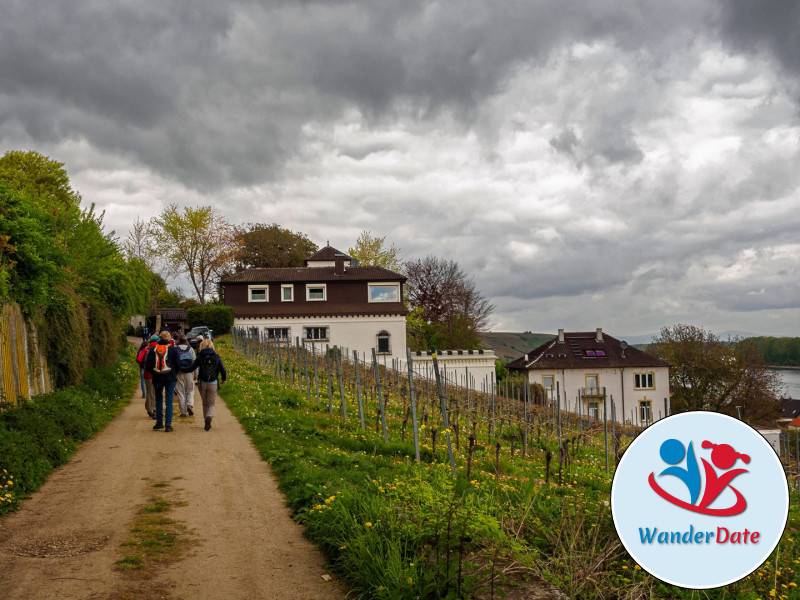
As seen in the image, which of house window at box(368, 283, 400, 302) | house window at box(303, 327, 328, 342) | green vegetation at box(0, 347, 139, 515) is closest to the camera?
green vegetation at box(0, 347, 139, 515)

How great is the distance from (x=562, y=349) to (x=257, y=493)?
6173 centimetres

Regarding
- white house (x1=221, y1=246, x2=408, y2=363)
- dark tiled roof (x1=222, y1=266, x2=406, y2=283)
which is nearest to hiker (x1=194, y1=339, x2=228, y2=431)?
white house (x1=221, y1=246, x2=408, y2=363)

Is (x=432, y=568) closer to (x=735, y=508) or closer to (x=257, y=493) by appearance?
(x=735, y=508)

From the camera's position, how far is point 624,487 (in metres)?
3.95

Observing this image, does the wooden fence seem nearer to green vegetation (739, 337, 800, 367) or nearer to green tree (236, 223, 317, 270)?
green tree (236, 223, 317, 270)

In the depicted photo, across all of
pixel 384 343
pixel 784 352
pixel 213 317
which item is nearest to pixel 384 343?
pixel 384 343

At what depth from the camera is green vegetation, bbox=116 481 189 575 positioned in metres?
6.96

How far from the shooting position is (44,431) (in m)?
12.2

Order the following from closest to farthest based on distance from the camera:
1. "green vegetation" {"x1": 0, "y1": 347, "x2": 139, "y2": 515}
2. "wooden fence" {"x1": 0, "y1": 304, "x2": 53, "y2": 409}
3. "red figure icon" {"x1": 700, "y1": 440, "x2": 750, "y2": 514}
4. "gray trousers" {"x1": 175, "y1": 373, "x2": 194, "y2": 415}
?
"red figure icon" {"x1": 700, "y1": 440, "x2": 750, "y2": 514} → "green vegetation" {"x1": 0, "y1": 347, "x2": 139, "y2": 515} → "wooden fence" {"x1": 0, "y1": 304, "x2": 53, "y2": 409} → "gray trousers" {"x1": 175, "y1": 373, "x2": 194, "y2": 415}

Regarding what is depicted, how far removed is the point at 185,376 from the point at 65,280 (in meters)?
5.43

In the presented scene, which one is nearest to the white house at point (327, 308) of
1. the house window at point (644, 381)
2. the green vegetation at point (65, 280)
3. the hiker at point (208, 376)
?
the green vegetation at point (65, 280)

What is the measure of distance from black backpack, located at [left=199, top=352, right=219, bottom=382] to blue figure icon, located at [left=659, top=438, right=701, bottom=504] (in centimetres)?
A: 1232

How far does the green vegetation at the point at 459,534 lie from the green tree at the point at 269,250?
6662cm

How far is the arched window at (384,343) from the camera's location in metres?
53.3
